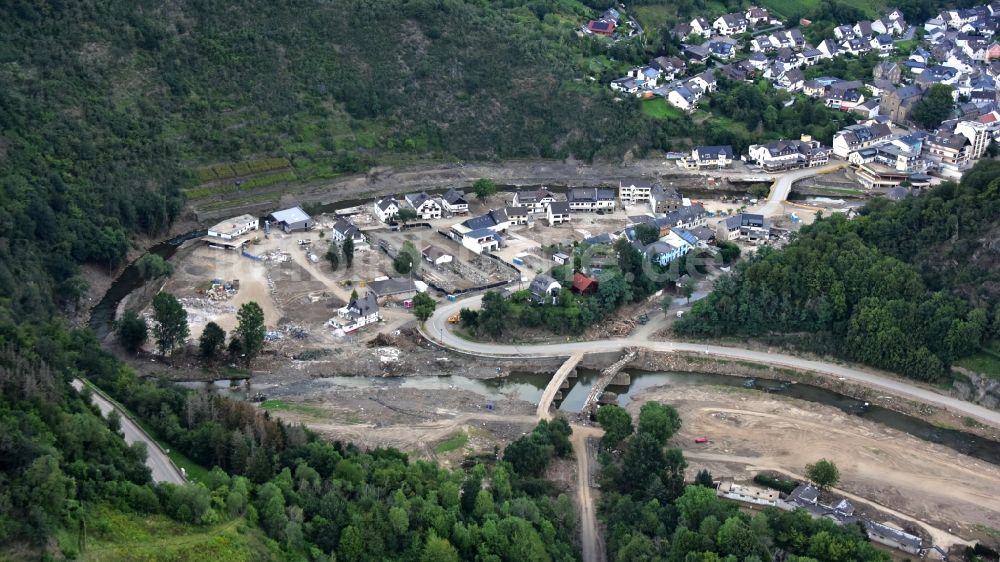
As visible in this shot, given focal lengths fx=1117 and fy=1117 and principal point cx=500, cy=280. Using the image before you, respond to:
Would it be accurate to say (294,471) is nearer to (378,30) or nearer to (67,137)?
(67,137)

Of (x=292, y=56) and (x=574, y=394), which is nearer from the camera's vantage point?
(x=574, y=394)

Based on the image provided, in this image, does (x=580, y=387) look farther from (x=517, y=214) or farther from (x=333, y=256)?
(x=517, y=214)

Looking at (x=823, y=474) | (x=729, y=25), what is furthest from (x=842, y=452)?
(x=729, y=25)

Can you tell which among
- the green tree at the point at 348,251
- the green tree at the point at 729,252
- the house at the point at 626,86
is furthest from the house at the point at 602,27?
the green tree at the point at 348,251

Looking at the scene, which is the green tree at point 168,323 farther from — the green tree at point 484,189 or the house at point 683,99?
the house at point 683,99

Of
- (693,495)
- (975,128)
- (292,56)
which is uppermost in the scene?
(292,56)

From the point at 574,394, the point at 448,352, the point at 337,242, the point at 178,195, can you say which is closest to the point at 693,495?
the point at 574,394

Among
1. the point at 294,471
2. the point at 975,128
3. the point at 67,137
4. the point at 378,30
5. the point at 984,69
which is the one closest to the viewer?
the point at 294,471
